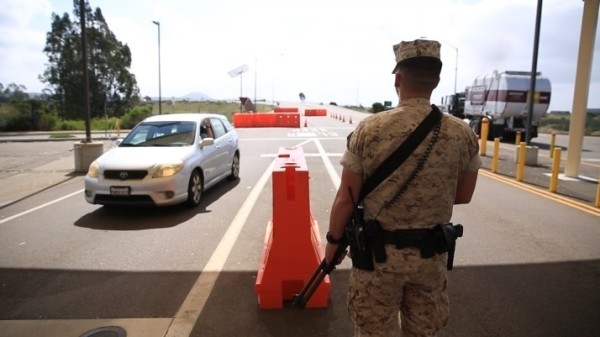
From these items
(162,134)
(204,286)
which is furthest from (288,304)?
(162,134)

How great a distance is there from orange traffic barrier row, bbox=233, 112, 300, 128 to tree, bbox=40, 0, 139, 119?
42.3m

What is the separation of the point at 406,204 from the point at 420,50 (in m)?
0.77

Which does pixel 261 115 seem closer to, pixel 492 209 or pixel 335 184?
pixel 335 184

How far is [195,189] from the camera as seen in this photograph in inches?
304

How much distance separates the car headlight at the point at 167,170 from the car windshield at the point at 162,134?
102 cm

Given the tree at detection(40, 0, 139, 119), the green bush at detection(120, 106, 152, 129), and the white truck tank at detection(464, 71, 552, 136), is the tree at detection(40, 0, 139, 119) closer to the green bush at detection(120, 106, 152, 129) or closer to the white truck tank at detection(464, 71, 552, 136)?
the green bush at detection(120, 106, 152, 129)

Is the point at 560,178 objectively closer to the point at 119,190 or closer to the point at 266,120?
the point at 119,190

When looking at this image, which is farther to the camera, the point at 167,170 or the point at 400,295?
the point at 167,170

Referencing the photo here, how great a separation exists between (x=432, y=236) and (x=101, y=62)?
74474mm

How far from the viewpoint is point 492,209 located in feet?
25.1

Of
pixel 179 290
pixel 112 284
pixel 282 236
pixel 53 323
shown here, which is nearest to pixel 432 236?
pixel 282 236

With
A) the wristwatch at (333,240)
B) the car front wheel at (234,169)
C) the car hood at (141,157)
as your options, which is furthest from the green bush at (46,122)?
the wristwatch at (333,240)

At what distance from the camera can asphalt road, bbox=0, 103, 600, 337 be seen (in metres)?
3.68

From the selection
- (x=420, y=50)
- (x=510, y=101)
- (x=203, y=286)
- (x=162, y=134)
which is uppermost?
(x=510, y=101)
